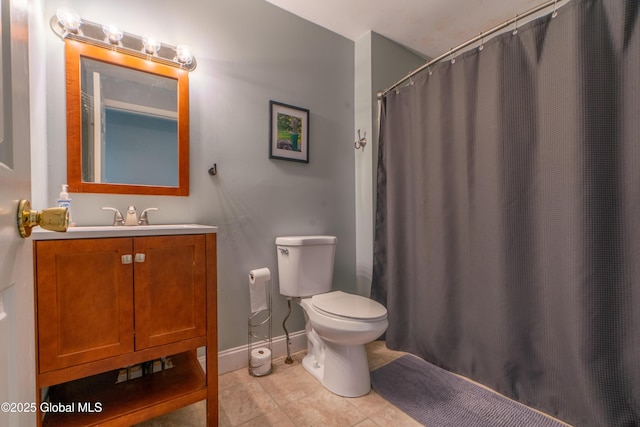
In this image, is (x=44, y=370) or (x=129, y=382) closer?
(x=44, y=370)

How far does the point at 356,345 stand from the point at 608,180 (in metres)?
1.28

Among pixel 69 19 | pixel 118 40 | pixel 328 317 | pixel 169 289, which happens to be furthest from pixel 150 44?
pixel 328 317

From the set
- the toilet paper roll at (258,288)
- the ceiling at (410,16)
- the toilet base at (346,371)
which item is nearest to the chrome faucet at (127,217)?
the toilet paper roll at (258,288)

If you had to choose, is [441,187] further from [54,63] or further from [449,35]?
[54,63]

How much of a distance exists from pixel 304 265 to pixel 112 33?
1496 mm

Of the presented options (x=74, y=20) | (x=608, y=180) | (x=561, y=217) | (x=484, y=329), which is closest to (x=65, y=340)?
(x=74, y=20)

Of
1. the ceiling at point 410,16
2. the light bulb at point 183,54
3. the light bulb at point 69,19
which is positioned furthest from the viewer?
the ceiling at point 410,16

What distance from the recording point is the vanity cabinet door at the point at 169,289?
1.07 meters

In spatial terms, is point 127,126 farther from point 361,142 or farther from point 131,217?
point 361,142

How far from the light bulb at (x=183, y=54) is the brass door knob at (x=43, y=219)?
1.31 meters

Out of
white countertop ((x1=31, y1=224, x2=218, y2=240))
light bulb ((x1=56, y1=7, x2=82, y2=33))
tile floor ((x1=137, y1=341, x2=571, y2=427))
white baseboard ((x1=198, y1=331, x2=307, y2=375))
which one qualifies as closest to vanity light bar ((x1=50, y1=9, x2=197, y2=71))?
light bulb ((x1=56, y1=7, x2=82, y2=33))

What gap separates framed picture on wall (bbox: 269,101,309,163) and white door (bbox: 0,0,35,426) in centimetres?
133

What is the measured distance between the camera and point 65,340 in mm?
938

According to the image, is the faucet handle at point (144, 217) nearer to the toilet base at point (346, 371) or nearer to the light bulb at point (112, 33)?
the light bulb at point (112, 33)
